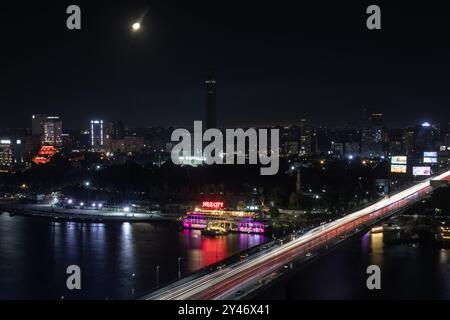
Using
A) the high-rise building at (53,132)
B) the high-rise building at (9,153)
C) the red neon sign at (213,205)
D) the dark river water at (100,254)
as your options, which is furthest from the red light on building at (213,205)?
the high-rise building at (53,132)

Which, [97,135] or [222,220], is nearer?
[222,220]

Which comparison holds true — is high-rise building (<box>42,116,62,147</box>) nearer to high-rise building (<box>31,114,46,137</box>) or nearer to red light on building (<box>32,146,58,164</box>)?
high-rise building (<box>31,114,46,137</box>)

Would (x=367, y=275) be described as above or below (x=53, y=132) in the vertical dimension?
below

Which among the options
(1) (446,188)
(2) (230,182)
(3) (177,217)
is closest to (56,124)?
(2) (230,182)

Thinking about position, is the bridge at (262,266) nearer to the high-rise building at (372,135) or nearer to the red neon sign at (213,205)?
the red neon sign at (213,205)

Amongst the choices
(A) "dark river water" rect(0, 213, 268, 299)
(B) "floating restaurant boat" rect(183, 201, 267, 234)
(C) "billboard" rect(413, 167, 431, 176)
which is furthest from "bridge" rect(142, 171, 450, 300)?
(C) "billboard" rect(413, 167, 431, 176)

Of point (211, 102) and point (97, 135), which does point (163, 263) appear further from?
point (97, 135)

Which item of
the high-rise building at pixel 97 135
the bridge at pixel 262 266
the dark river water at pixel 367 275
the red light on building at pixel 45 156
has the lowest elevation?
the dark river water at pixel 367 275

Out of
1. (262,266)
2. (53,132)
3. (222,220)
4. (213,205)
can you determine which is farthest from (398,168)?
(53,132)
